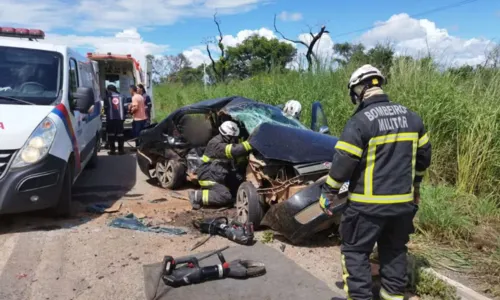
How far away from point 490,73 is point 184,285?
5.23m

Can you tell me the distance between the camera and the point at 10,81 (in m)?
5.52

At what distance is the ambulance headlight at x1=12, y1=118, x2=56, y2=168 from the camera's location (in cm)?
474

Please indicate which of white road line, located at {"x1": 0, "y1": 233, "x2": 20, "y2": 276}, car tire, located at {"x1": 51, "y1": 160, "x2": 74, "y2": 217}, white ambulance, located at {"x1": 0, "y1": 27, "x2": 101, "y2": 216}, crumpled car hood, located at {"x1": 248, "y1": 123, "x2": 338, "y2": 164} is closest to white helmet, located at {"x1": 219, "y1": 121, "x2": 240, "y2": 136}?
crumpled car hood, located at {"x1": 248, "y1": 123, "x2": 338, "y2": 164}

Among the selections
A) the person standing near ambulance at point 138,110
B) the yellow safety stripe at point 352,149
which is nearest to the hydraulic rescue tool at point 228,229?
the yellow safety stripe at point 352,149

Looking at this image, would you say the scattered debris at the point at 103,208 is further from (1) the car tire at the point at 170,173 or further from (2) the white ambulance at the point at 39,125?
(1) the car tire at the point at 170,173

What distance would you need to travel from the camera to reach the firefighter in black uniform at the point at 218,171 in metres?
5.98

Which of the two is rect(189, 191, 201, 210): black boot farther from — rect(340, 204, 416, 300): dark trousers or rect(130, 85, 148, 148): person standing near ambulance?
rect(130, 85, 148, 148): person standing near ambulance

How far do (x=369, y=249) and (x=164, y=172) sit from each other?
16.0 feet

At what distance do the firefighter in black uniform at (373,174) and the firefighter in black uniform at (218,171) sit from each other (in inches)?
112

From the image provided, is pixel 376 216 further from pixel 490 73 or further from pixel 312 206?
pixel 490 73

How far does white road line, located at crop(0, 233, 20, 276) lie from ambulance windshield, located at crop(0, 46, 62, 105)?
1536 millimetres

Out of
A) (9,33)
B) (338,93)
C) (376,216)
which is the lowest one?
(376,216)

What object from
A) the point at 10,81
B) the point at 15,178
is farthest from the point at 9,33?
the point at 15,178

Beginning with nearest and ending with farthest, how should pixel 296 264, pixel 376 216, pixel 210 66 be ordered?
1. pixel 376 216
2. pixel 296 264
3. pixel 210 66
